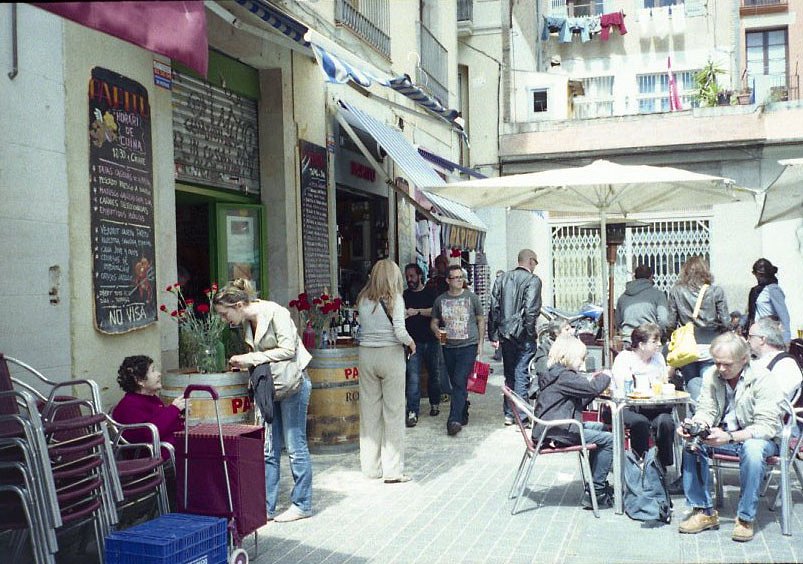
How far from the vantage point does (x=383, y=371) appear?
6.94 metres

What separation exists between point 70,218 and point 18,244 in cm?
53

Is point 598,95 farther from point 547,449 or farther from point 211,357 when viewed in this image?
point 211,357

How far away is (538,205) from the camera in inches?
347

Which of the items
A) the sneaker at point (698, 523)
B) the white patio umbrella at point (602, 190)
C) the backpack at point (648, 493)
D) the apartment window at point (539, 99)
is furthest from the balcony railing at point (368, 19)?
the apartment window at point (539, 99)

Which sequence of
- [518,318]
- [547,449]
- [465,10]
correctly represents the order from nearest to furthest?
[547,449] → [518,318] → [465,10]

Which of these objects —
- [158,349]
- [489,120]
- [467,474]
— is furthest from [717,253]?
[158,349]

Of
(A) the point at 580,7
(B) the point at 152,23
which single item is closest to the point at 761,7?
(A) the point at 580,7

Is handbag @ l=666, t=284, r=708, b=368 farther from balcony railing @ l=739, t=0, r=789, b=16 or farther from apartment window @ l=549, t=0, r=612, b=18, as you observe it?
apartment window @ l=549, t=0, r=612, b=18

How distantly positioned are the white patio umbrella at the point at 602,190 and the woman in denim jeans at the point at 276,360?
2629 millimetres

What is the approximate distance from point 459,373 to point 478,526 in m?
3.70

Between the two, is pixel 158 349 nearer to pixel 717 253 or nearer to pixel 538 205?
pixel 538 205

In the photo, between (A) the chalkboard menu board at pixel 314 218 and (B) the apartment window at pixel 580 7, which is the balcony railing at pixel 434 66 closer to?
(A) the chalkboard menu board at pixel 314 218

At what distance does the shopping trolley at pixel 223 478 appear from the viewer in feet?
15.8

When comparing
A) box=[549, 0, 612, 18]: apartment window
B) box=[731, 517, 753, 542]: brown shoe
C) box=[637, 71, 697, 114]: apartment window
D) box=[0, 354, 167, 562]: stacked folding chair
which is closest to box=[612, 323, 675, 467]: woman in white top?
box=[731, 517, 753, 542]: brown shoe
